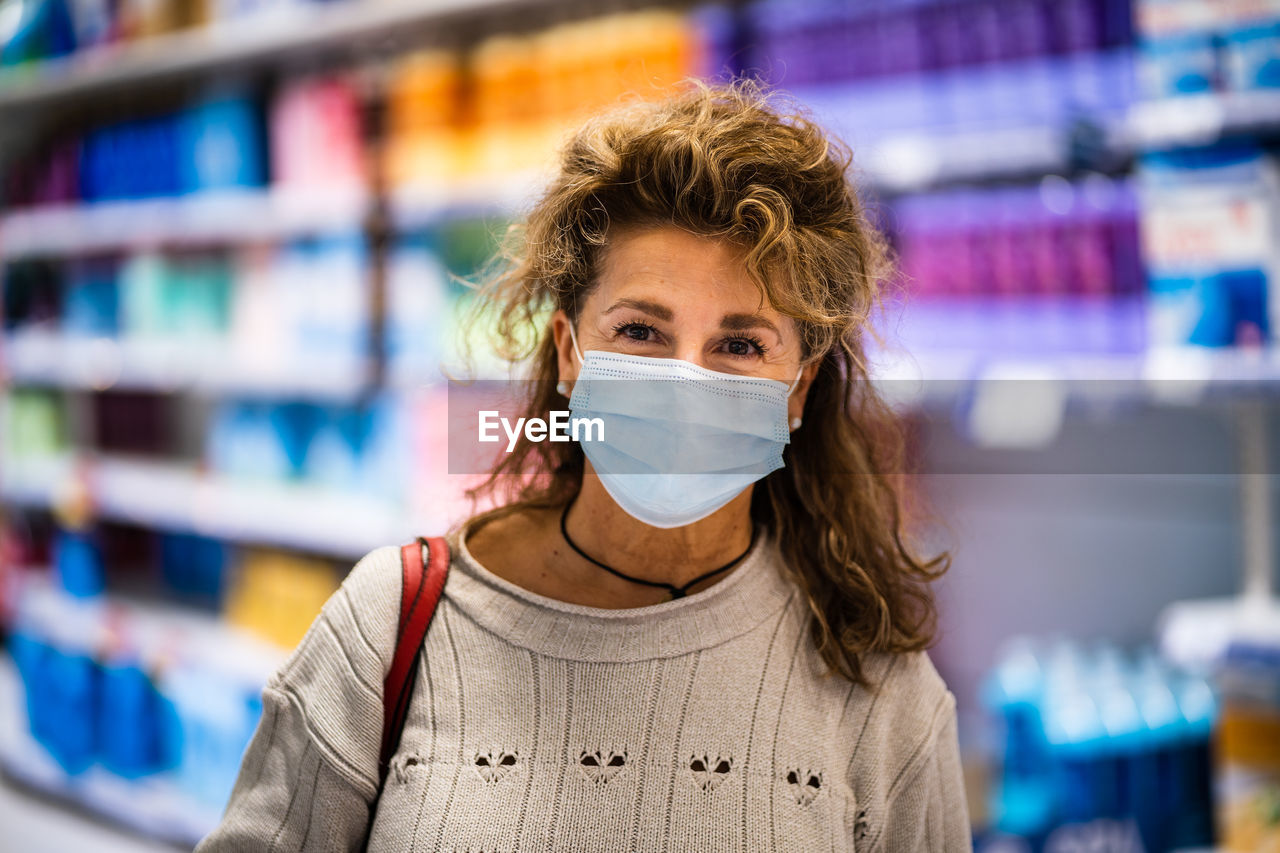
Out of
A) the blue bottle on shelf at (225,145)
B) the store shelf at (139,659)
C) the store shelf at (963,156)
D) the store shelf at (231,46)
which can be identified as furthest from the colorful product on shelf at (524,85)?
the store shelf at (139,659)

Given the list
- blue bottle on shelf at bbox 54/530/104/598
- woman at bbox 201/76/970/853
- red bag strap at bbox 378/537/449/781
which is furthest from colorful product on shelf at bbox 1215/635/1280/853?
blue bottle on shelf at bbox 54/530/104/598

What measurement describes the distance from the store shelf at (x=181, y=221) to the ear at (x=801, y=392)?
1881mm

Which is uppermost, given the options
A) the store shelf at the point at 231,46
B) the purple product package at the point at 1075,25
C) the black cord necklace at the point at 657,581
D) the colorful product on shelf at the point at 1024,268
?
the store shelf at the point at 231,46

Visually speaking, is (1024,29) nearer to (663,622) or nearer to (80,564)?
(663,622)

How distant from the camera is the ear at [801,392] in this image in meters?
1.09

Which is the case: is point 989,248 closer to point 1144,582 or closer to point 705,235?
point 1144,582

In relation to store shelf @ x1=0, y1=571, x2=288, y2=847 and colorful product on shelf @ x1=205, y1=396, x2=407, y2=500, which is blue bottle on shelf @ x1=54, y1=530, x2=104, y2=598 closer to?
store shelf @ x1=0, y1=571, x2=288, y2=847

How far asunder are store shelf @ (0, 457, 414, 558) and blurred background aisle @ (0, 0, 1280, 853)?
14mm

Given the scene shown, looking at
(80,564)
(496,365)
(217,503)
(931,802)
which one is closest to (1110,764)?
(931,802)

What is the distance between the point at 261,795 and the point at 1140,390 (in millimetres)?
1559

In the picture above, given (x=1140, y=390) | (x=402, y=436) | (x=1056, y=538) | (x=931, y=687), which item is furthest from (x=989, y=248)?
(x=402, y=436)

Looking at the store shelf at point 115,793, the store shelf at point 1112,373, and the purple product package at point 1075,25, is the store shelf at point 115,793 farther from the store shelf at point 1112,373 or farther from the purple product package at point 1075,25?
the purple product package at point 1075,25

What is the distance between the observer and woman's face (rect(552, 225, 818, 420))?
38.6 inches

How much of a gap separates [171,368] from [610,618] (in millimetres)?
2569
